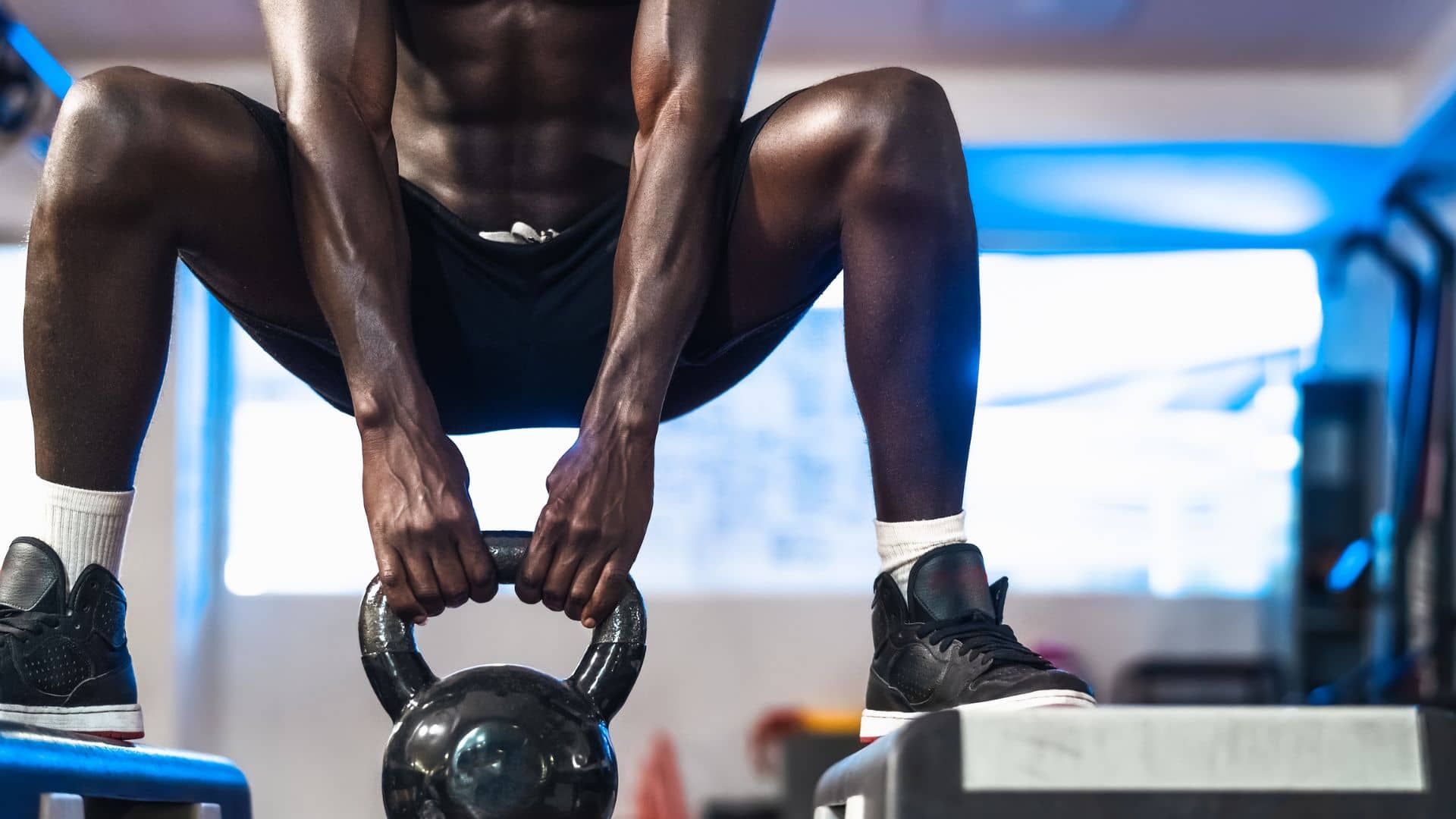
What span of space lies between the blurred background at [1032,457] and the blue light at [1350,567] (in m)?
0.02

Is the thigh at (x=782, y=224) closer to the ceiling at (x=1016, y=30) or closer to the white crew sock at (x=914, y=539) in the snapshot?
the white crew sock at (x=914, y=539)

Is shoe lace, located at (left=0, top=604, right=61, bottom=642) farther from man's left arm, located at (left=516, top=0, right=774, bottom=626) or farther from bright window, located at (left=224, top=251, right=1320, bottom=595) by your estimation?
bright window, located at (left=224, top=251, right=1320, bottom=595)

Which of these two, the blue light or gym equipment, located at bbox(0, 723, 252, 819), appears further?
the blue light

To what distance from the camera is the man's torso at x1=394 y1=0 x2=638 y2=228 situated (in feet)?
4.23

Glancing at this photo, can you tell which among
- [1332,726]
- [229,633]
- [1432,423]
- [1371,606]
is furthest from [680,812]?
[1332,726]

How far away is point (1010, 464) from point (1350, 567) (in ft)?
4.21

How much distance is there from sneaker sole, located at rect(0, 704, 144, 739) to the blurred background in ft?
13.5

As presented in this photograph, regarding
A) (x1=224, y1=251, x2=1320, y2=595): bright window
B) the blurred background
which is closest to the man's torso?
the blurred background

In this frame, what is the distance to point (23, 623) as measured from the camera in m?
1.04

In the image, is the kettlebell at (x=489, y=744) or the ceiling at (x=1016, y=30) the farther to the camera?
the ceiling at (x=1016, y=30)

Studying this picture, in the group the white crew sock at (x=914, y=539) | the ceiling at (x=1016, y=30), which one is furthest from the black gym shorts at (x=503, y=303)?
the ceiling at (x=1016, y=30)

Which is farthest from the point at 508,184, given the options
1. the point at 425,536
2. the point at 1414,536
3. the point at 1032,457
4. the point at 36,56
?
the point at 1032,457

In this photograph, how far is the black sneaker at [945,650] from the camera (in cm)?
98

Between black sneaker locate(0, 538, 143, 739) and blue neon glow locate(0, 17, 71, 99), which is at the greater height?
blue neon glow locate(0, 17, 71, 99)
